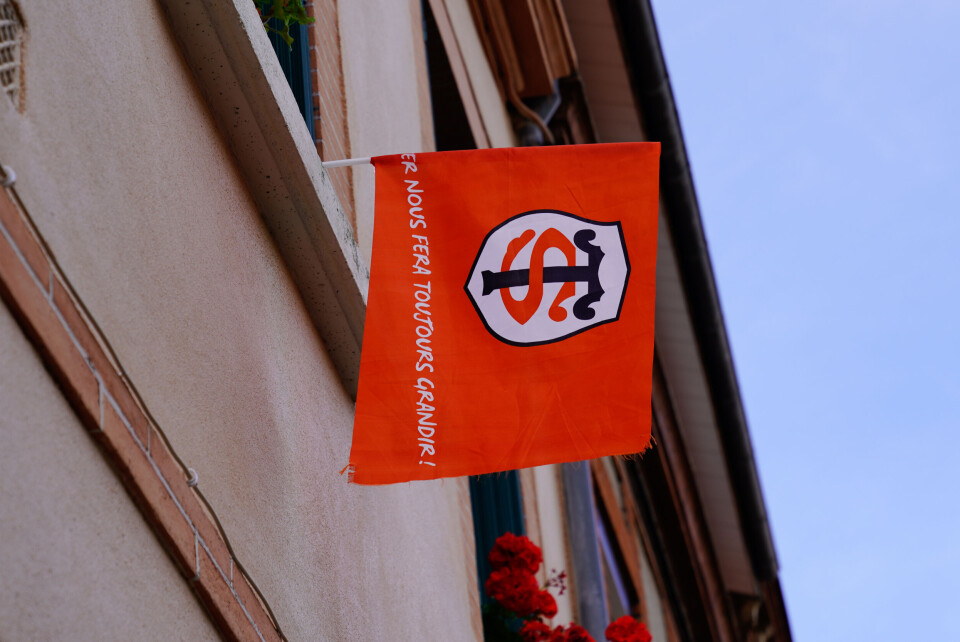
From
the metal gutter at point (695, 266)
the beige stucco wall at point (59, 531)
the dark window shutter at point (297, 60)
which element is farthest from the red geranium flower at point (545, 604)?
the metal gutter at point (695, 266)

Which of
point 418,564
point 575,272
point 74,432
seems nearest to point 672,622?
point 418,564

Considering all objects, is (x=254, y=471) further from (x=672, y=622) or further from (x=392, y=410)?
(x=672, y=622)

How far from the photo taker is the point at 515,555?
6164mm

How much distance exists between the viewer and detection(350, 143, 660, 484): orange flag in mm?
3613

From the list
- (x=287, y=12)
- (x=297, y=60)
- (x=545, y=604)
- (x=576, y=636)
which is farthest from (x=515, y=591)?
(x=287, y=12)

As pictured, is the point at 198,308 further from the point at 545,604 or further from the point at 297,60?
the point at 545,604

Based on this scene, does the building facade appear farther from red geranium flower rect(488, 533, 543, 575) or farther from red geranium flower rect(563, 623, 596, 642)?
red geranium flower rect(563, 623, 596, 642)

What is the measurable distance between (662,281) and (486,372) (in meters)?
10.5

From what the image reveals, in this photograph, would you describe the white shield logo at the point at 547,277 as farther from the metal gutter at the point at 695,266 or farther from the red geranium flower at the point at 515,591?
the metal gutter at the point at 695,266

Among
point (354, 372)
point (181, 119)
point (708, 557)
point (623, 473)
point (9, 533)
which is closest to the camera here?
point (9, 533)

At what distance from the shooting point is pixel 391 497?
15.8 feet

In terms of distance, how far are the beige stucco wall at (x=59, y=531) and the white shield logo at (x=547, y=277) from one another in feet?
4.38

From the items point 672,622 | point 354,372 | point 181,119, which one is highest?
point 181,119

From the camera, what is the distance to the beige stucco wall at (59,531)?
226 centimetres
